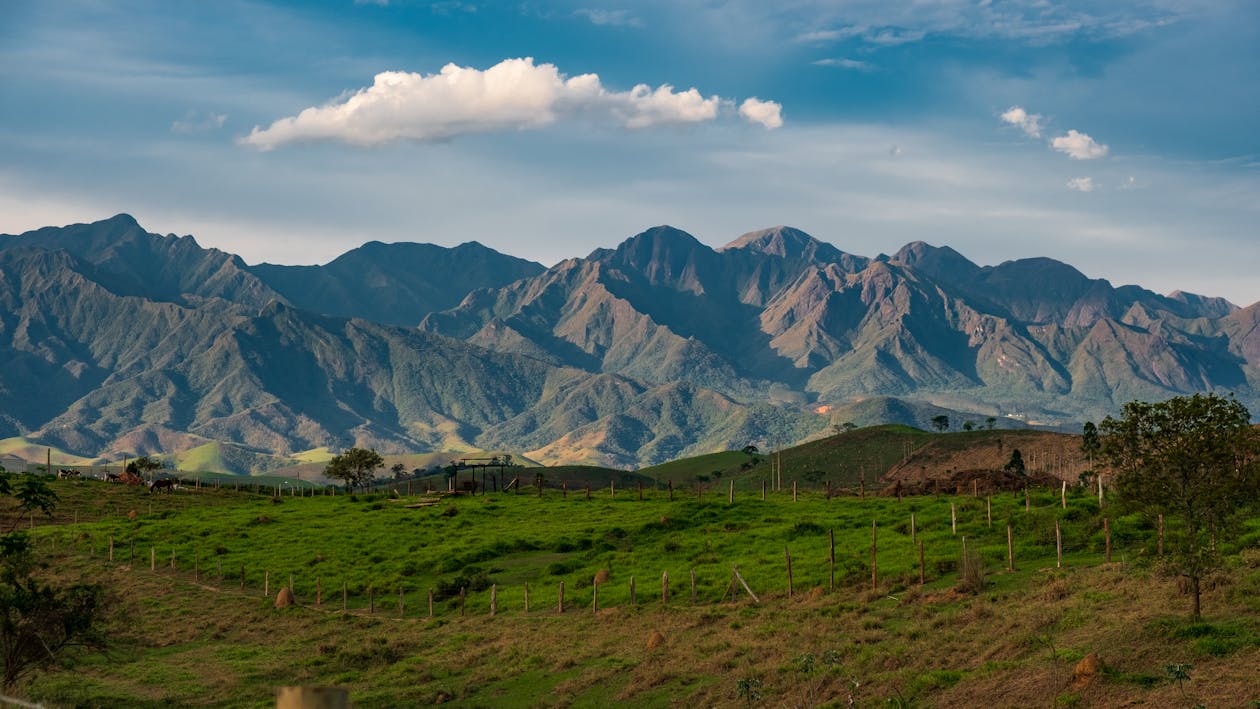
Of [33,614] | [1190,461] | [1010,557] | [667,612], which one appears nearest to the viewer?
[1190,461]

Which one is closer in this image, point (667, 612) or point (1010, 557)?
point (1010, 557)

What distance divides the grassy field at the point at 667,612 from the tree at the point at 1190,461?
4289 millimetres

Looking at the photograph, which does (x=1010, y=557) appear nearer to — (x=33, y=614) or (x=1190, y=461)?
(x=1190, y=461)

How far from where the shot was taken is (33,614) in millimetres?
51219

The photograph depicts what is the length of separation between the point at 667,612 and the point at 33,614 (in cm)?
3377

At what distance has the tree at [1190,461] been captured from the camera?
41.0 meters

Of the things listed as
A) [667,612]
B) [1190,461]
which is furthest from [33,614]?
[1190,461]

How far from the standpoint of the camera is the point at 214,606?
91.9m

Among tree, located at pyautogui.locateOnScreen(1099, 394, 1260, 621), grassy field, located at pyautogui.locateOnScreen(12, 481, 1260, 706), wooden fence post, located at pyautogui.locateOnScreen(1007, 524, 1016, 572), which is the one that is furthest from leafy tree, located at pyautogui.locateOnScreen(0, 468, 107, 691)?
wooden fence post, located at pyautogui.locateOnScreen(1007, 524, 1016, 572)

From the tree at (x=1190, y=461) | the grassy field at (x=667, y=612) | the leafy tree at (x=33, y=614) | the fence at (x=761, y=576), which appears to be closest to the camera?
the tree at (x=1190, y=461)

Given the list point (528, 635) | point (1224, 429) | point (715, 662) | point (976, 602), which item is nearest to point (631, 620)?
point (528, 635)

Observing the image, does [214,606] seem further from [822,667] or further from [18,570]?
[822,667]

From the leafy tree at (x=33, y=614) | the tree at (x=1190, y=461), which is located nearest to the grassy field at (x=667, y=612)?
the tree at (x=1190, y=461)

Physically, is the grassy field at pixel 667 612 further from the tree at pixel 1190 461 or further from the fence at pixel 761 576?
the tree at pixel 1190 461
